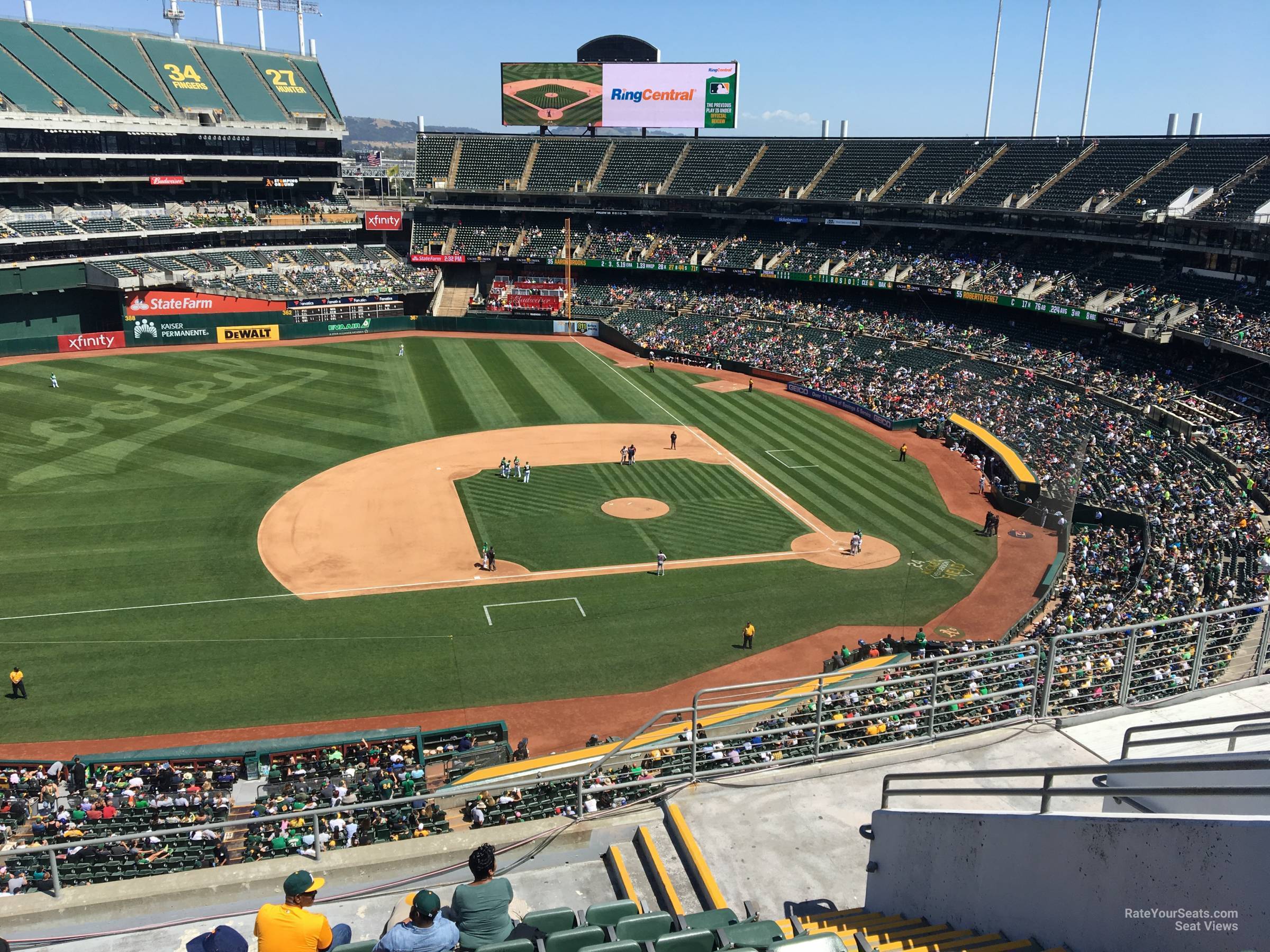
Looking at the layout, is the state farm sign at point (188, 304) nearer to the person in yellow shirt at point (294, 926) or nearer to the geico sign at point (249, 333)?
the geico sign at point (249, 333)

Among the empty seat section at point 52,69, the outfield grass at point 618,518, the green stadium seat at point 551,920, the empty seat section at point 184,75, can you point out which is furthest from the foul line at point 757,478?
the empty seat section at point 52,69

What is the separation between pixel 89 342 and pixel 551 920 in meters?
65.8

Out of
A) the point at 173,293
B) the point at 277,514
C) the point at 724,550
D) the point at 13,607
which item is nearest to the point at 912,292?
the point at 724,550

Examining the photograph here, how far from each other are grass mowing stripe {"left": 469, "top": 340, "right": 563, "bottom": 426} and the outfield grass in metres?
9.18

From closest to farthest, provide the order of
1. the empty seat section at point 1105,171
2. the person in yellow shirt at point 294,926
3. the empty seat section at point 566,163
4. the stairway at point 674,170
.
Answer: the person in yellow shirt at point 294,926, the empty seat section at point 1105,171, the stairway at point 674,170, the empty seat section at point 566,163

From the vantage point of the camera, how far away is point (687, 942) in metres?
6.87

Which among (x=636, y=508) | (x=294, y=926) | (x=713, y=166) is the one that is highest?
(x=713, y=166)

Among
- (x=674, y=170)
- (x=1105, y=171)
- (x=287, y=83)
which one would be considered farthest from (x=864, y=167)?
(x=287, y=83)

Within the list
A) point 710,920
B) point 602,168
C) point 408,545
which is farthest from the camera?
point 602,168

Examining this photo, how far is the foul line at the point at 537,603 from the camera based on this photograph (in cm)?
2861

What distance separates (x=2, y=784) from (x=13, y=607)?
11138 mm

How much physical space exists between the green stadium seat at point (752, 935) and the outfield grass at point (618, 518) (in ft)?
80.2

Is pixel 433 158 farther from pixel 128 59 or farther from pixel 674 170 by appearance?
pixel 128 59

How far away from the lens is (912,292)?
65.1 metres
